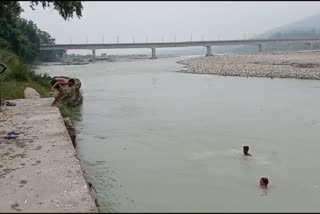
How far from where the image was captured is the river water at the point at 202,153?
8344 mm

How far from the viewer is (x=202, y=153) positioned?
40.7 ft

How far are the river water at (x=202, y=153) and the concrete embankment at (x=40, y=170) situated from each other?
2.61 feet

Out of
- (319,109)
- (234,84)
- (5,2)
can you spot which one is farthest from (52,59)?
(5,2)

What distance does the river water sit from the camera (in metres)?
8.34

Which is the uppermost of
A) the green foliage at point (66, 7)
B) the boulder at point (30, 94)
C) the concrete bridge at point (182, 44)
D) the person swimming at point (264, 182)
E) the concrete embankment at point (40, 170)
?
the green foliage at point (66, 7)

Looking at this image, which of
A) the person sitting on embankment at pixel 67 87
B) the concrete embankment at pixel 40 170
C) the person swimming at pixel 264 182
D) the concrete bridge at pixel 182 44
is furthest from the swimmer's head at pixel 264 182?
the concrete bridge at pixel 182 44

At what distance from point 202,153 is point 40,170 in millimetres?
5193

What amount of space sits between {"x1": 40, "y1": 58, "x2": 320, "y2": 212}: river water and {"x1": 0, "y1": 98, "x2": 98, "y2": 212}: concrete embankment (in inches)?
31.3

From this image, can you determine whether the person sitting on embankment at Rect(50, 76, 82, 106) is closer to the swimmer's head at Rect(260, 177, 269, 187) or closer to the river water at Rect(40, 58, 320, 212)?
the river water at Rect(40, 58, 320, 212)

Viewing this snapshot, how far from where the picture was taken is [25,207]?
21.7 feet

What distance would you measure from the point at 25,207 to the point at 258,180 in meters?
5.20

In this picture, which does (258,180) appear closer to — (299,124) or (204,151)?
(204,151)

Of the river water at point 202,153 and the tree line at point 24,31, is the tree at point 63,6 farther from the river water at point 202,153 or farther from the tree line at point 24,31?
the river water at point 202,153

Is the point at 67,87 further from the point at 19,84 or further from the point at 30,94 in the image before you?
the point at 19,84
